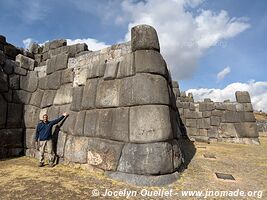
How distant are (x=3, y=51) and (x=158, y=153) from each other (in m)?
6.17

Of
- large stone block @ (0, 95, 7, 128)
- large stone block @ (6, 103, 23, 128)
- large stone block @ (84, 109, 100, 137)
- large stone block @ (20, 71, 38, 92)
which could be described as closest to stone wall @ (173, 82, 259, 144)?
large stone block @ (84, 109, 100, 137)

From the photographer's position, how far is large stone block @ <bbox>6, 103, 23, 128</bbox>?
6.11 m

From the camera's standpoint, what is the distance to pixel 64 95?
5.69 m

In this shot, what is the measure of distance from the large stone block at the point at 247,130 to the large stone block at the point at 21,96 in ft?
30.6

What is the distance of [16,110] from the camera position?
20.8 feet

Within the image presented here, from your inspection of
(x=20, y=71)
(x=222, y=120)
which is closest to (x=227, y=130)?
(x=222, y=120)

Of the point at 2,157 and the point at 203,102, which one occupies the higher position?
the point at 203,102

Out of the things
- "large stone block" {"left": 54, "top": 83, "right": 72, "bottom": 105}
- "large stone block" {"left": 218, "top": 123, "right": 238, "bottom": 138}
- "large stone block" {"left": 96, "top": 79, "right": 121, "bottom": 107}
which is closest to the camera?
"large stone block" {"left": 96, "top": 79, "right": 121, "bottom": 107}

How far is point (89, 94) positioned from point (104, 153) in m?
1.50

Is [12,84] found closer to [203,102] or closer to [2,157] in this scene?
[2,157]

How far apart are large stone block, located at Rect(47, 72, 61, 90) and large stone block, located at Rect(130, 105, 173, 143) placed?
3.05 metres

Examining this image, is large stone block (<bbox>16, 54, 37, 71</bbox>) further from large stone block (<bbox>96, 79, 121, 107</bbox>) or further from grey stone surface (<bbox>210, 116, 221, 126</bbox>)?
grey stone surface (<bbox>210, 116, 221, 126</bbox>)

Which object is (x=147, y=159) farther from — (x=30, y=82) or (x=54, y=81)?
(x=30, y=82)

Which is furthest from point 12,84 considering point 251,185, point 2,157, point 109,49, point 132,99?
point 251,185
